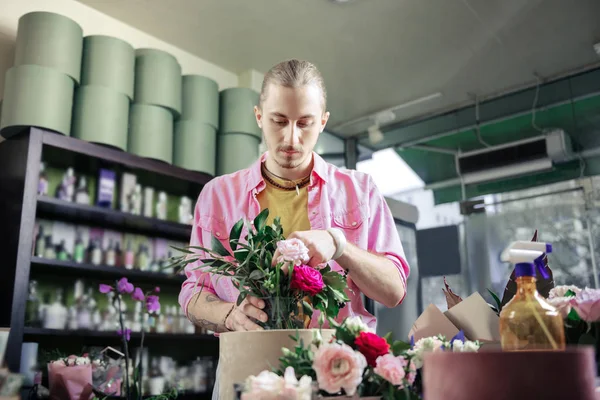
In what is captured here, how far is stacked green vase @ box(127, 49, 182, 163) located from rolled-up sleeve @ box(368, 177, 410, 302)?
7.01ft

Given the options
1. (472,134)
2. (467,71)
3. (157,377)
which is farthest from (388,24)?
(157,377)

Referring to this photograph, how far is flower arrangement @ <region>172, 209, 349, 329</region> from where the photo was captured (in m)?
0.79

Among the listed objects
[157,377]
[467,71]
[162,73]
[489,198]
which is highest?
[467,71]

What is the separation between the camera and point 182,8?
347 cm

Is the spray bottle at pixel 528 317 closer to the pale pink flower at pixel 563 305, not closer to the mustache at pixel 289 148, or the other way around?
the pale pink flower at pixel 563 305

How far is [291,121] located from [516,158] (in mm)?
3953

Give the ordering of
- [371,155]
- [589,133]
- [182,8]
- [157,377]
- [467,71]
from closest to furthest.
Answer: [157,377]
[182,8]
[467,71]
[589,133]
[371,155]

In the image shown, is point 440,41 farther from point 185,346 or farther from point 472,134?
point 185,346

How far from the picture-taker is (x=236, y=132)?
12.1 feet

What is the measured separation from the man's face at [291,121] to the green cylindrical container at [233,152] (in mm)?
2389

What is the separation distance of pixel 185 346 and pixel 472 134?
3.25 metres

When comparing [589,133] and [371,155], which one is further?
[371,155]

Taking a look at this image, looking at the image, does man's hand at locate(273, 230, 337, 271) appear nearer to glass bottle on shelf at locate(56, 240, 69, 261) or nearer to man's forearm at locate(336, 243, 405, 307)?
man's forearm at locate(336, 243, 405, 307)

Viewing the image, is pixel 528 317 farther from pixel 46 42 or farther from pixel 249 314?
pixel 46 42
